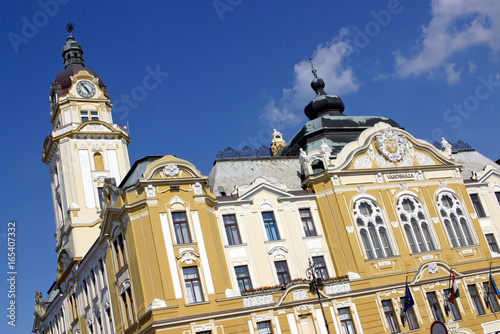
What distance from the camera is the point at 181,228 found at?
3753 centimetres

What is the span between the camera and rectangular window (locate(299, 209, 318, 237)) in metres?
41.9

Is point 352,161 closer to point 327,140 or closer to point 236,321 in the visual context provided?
point 327,140

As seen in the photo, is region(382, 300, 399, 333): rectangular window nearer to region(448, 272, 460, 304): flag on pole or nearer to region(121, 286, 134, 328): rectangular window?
region(448, 272, 460, 304): flag on pole

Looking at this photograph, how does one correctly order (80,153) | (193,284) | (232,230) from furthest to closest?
(80,153) → (232,230) → (193,284)

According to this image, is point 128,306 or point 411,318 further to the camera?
point 411,318

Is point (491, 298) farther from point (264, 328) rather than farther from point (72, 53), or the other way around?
point (72, 53)

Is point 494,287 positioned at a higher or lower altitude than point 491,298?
higher

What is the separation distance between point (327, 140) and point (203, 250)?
14969 millimetres

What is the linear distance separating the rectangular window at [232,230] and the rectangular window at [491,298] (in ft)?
57.5

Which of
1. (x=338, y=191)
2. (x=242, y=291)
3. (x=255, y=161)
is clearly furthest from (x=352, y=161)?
(x=242, y=291)

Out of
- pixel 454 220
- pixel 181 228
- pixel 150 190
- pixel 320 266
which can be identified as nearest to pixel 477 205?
pixel 454 220

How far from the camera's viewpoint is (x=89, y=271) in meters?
45.9

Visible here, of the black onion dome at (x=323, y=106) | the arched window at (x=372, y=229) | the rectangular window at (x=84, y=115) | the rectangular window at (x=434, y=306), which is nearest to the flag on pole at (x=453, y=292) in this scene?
the rectangular window at (x=434, y=306)

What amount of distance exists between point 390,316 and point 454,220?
32.1 ft
